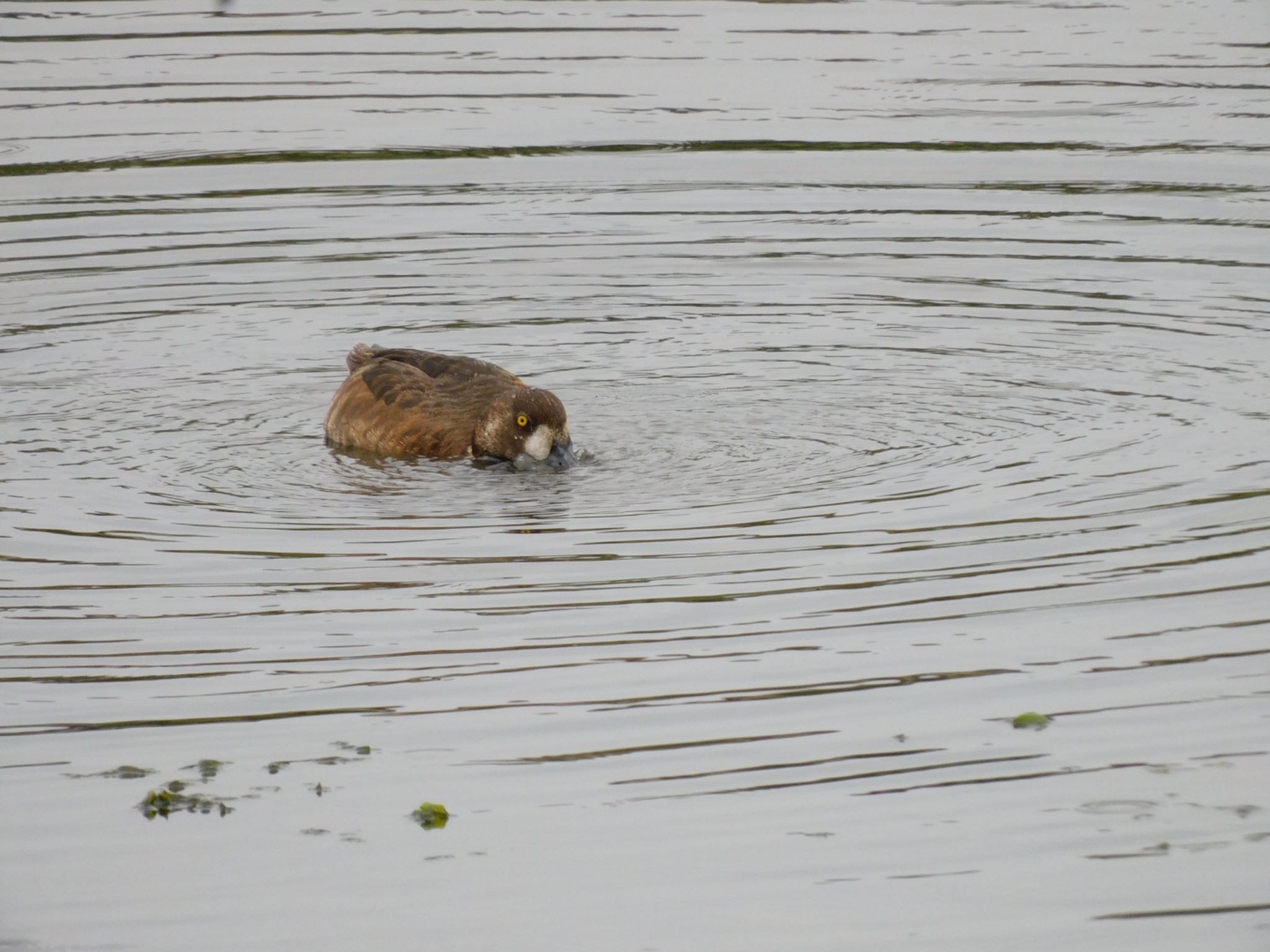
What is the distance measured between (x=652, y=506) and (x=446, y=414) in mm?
2076

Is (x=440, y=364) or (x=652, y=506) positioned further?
(x=440, y=364)

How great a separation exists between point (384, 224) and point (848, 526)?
864 centimetres

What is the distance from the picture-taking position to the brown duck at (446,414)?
38.1 ft

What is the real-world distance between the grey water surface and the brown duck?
0.20 m

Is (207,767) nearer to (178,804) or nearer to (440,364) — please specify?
(178,804)

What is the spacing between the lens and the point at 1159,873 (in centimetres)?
654

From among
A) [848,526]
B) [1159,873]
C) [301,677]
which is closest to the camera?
[1159,873]

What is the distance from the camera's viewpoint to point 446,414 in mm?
12289

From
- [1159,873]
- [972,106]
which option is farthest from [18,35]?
[1159,873]

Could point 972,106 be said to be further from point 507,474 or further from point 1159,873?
point 1159,873

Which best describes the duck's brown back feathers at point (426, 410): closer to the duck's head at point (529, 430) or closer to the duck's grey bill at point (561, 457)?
the duck's head at point (529, 430)

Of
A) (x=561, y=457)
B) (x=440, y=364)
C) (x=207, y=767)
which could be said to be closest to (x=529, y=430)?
(x=561, y=457)

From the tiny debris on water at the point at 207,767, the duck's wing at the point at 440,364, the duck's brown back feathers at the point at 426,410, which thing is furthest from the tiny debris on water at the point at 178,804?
the duck's wing at the point at 440,364

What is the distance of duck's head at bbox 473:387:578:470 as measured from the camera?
11531 mm
